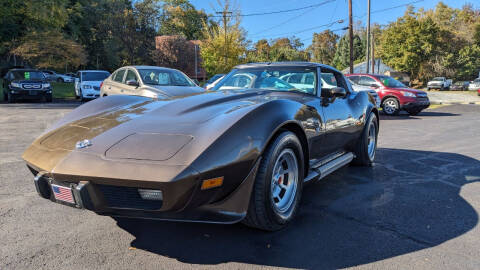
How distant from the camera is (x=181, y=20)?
5369 cm

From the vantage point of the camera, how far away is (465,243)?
258 centimetres

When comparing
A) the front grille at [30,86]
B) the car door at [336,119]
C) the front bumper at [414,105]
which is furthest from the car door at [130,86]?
the front bumper at [414,105]

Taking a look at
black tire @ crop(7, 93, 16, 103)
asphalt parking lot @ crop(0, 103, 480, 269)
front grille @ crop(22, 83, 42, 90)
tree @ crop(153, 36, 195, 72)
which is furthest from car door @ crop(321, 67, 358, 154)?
tree @ crop(153, 36, 195, 72)

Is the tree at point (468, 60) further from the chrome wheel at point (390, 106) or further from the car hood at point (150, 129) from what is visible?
the car hood at point (150, 129)

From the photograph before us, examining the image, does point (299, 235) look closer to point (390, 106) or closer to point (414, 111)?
point (390, 106)

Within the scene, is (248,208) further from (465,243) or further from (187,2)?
(187,2)

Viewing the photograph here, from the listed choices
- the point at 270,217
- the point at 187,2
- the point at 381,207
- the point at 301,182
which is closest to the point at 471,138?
the point at 381,207

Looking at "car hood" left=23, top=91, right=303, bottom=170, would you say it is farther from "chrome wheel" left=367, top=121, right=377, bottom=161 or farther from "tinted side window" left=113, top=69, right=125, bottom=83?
"tinted side window" left=113, top=69, right=125, bottom=83

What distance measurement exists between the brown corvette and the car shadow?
21 centimetres

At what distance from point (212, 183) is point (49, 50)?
25.1 meters

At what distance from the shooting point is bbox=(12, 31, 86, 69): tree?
2233cm

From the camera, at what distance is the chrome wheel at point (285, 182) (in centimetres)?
279

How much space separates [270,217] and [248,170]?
46cm

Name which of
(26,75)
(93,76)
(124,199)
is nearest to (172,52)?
(93,76)
